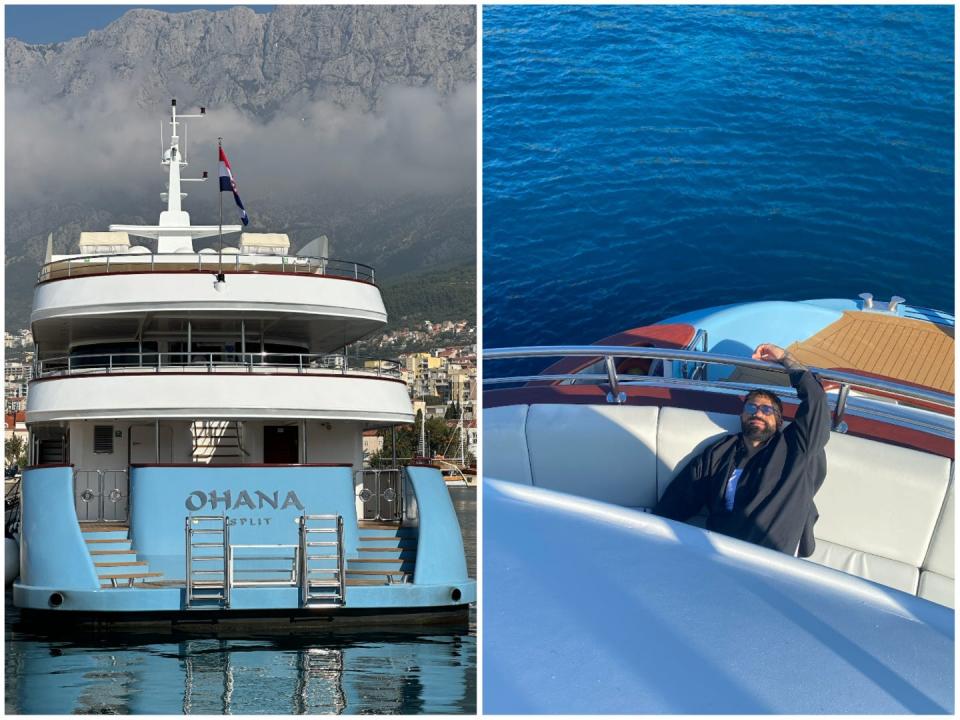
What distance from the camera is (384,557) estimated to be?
11.3 m

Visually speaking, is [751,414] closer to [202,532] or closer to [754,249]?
[754,249]

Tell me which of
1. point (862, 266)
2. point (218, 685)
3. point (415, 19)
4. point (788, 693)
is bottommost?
point (218, 685)

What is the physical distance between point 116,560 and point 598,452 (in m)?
6.37

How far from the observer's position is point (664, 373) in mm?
6586

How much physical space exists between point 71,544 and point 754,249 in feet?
21.1

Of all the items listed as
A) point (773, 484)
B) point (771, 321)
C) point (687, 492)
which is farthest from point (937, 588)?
point (771, 321)

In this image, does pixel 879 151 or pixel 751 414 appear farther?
pixel 879 151

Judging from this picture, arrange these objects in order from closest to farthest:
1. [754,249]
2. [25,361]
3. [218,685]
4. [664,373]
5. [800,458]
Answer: [800,458] < [664,373] < [218,685] < [754,249] < [25,361]

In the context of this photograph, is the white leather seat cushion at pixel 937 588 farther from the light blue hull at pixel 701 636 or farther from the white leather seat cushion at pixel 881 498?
the light blue hull at pixel 701 636

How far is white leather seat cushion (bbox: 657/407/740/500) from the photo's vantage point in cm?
579

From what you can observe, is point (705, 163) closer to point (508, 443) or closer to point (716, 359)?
point (508, 443)

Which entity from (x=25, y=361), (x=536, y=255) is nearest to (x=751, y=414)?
(x=536, y=255)

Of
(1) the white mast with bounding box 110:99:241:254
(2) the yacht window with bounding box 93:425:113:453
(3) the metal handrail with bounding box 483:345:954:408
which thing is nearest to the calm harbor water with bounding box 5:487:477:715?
(2) the yacht window with bounding box 93:425:113:453

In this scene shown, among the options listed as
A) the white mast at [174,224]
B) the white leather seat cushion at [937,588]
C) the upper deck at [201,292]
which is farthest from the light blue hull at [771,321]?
the white mast at [174,224]
